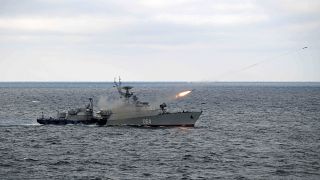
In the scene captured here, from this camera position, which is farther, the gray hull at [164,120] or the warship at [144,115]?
the gray hull at [164,120]

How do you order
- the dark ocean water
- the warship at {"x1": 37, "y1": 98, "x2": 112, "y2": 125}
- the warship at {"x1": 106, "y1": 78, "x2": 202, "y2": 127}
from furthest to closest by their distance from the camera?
the warship at {"x1": 37, "y1": 98, "x2": 112, "y2": 125}, the warship at {"x1": 106, "y1": 78, "x2": 202, "y2": 127}, the dark ocean water

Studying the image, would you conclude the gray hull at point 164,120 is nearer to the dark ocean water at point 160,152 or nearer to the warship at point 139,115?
the warship at point 139,115

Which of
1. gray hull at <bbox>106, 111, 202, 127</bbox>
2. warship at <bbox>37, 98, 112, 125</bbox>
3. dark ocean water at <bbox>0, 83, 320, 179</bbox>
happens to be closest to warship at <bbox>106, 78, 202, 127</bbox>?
gray hull at <bbox>106, 111, 202, 127</bbox>

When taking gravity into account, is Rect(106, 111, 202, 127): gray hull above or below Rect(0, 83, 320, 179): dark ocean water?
above

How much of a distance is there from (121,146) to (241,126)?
36944 mm

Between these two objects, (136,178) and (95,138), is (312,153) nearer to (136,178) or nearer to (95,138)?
(136,178)

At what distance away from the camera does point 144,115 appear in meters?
102

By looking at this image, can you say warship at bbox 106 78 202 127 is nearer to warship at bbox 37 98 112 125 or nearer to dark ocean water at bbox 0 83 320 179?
dark ocean water at bbox 0 83 320 179

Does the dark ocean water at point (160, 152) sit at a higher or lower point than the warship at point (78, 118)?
lower

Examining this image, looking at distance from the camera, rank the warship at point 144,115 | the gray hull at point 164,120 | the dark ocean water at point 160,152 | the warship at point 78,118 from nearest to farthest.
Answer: the dark ocean water at point 160,152 → the warship at point 144,115 → the gray hull at point 164,120 → the warship at point 78,118

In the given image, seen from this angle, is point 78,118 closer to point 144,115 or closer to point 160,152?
point 144,115

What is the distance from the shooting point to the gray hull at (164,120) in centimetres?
10156

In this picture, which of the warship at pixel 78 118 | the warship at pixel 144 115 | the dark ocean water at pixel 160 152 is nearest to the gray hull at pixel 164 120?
the warship at pixel 144 115

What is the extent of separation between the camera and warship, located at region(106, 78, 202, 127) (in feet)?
332
